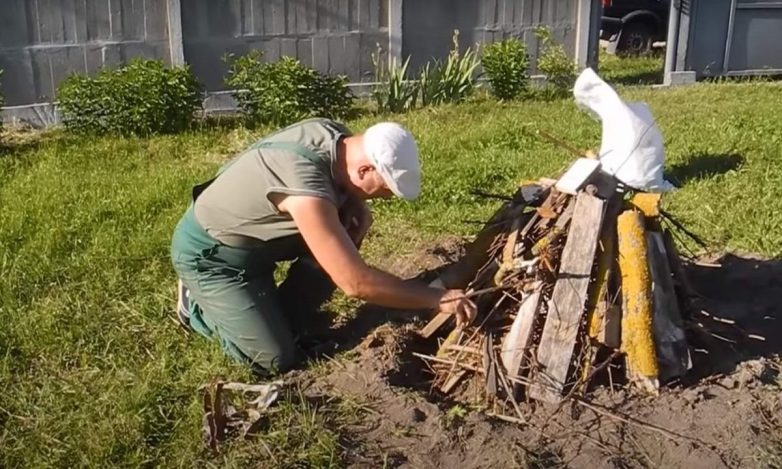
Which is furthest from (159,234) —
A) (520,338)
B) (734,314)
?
(734,314)

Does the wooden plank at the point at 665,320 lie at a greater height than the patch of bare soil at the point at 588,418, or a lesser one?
greater

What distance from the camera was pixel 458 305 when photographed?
377cm

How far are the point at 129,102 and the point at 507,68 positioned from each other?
4.15m

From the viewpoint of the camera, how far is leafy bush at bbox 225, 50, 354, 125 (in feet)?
30.6

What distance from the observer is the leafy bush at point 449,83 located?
10.1 m

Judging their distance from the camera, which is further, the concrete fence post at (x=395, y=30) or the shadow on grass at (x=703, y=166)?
the concrete fence post at (x=395, y=30)

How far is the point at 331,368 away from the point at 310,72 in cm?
591

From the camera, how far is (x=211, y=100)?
1048 cm

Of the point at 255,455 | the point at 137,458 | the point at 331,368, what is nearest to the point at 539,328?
the point at 331,368

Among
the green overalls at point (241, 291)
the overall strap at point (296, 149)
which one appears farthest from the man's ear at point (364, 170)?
the green overalls at point (241, 291)

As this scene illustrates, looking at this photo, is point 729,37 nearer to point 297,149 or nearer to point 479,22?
point 479,22

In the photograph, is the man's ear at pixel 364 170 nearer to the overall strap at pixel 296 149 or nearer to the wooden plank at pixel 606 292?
the overall strap at pixel 296 149

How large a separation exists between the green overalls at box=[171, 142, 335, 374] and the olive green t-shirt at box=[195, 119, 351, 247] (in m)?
0.09

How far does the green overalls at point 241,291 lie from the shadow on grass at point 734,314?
69.9 inches
